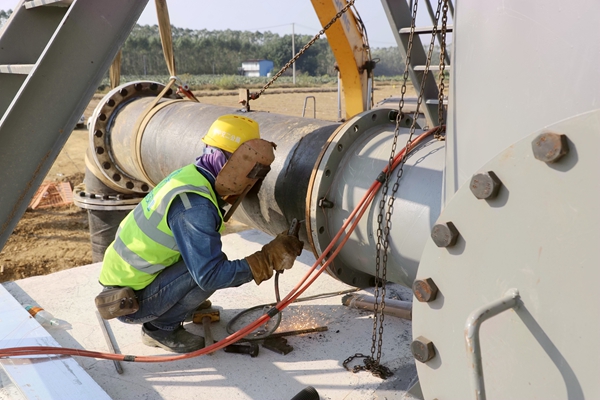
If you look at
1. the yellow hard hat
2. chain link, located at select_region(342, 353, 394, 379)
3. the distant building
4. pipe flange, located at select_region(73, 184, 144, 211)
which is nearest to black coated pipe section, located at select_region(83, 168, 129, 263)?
pipe flange, located at select_region(73, 184, 144, 211)

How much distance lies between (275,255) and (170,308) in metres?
0.70

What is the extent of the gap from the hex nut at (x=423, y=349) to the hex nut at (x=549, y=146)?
20.5 inches

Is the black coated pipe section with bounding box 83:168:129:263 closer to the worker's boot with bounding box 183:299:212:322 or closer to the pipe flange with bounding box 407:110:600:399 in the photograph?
the worker's boot with bounding box 183:299:212:322

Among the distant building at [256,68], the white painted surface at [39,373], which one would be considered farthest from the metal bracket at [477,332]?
the distant building at [256,68]

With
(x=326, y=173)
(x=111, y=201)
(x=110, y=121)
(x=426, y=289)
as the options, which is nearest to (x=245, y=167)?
(x=326, y=173)

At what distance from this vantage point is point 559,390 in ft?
3.36

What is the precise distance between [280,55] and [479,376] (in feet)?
219

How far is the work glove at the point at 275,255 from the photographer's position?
2594mm

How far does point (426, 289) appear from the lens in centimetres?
124

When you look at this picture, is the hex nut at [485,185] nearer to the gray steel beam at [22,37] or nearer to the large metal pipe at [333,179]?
the large metal pipe at [333,179]

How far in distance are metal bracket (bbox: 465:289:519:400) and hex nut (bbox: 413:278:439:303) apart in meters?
0.18

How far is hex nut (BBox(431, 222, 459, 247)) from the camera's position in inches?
45.9

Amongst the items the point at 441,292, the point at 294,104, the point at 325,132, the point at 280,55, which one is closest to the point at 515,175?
the point at 441,292

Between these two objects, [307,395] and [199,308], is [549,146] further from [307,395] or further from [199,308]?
[199,308]
